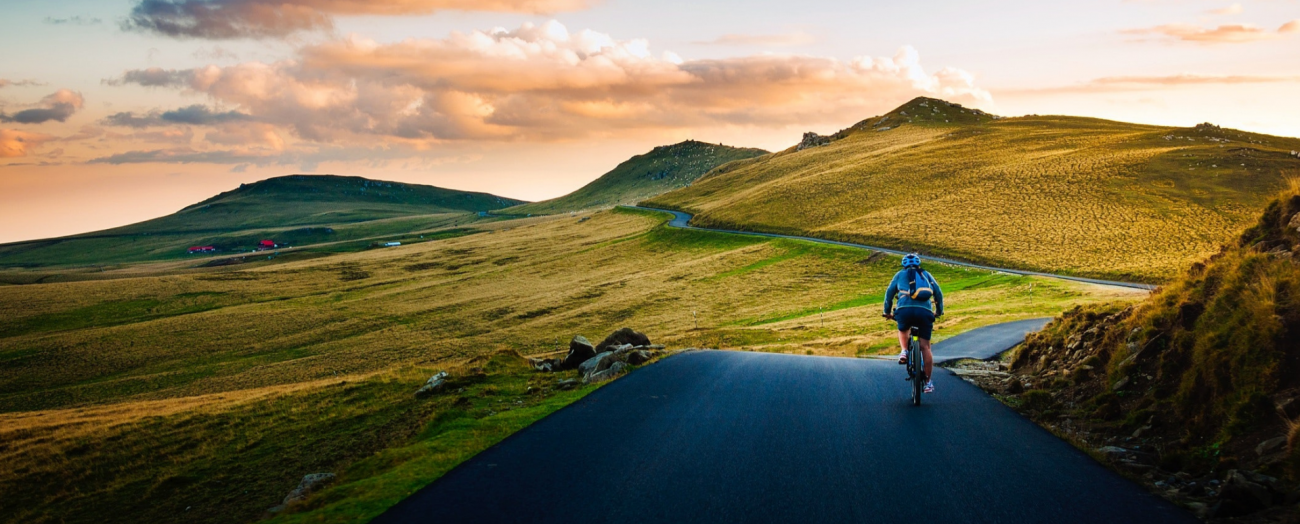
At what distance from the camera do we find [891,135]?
19512 centimetres

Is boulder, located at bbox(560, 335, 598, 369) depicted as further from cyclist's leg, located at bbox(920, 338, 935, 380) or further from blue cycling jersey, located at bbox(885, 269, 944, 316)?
cyclist's leg, located at bbox(920, 338, 935, 380)

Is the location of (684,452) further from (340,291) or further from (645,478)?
(340,291)

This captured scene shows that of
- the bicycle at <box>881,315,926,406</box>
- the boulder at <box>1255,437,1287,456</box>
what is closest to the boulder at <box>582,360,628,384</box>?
the bicycle at <box>881,315,926,406</box>

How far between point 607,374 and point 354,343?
5079 centimetres

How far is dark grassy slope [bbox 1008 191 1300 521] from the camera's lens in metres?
9.05

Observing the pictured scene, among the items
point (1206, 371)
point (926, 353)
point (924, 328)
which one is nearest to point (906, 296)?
point (924, 328)

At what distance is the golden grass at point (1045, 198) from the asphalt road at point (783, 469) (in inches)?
1804

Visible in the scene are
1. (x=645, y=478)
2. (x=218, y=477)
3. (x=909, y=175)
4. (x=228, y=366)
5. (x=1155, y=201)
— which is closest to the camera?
(x=645, y=478)

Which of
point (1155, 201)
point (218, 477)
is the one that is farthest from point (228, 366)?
point (1155, 201)

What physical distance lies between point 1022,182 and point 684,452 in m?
103

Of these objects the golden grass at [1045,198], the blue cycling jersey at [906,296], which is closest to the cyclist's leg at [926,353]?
the blue cycling jersey at [906,296]

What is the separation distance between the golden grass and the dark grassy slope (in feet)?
134

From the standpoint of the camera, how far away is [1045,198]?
89125mm

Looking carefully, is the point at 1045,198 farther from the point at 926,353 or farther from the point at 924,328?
the point at 926,353
